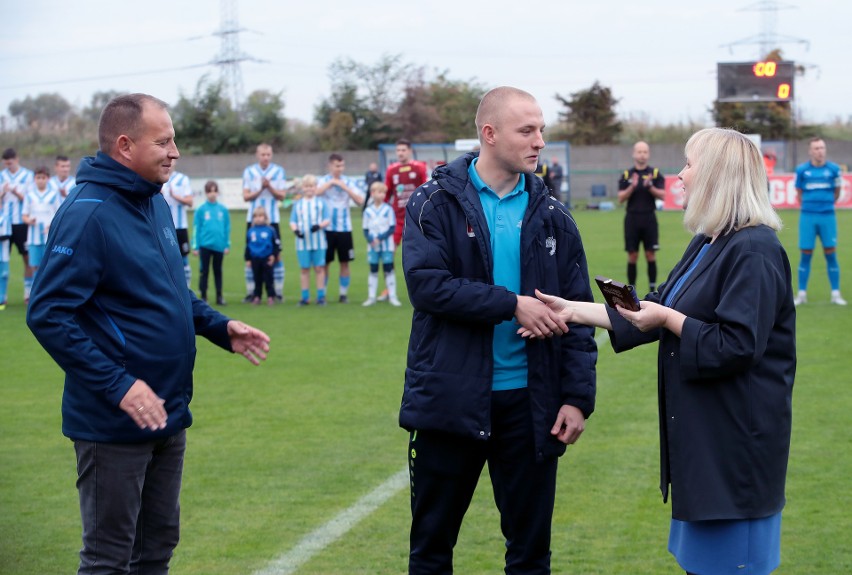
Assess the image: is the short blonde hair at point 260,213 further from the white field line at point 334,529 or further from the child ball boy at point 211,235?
the white field line at point 334,529

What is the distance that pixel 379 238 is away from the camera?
53.6ft

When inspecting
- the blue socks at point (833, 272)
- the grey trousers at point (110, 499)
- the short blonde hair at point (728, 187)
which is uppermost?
the short blonde hair at point (728, 187)

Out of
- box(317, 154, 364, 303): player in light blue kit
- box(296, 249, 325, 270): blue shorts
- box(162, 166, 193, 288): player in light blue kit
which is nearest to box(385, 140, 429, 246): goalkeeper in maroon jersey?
box(317, 154, 364, 303): player in light blue kit

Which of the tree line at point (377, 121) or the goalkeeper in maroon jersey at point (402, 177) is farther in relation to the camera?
the tree line at point (377, 121)

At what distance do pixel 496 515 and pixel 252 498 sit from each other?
57.1 inches

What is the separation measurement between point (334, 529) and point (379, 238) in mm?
10461

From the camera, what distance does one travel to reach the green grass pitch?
5.73m

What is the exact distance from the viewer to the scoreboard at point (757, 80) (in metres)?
37.5

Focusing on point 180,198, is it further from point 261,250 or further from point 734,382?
point 734,382

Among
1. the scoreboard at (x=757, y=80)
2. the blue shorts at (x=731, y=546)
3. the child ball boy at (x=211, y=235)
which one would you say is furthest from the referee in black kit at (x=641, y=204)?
the scoreboard at (x=757, y=80)

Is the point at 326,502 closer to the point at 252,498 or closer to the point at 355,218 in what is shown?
the point at 252,498

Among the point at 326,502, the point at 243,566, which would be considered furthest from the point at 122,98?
the point at 326,502

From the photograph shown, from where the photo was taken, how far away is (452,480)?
438 centimetres

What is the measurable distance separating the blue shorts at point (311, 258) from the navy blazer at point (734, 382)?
1281cm
